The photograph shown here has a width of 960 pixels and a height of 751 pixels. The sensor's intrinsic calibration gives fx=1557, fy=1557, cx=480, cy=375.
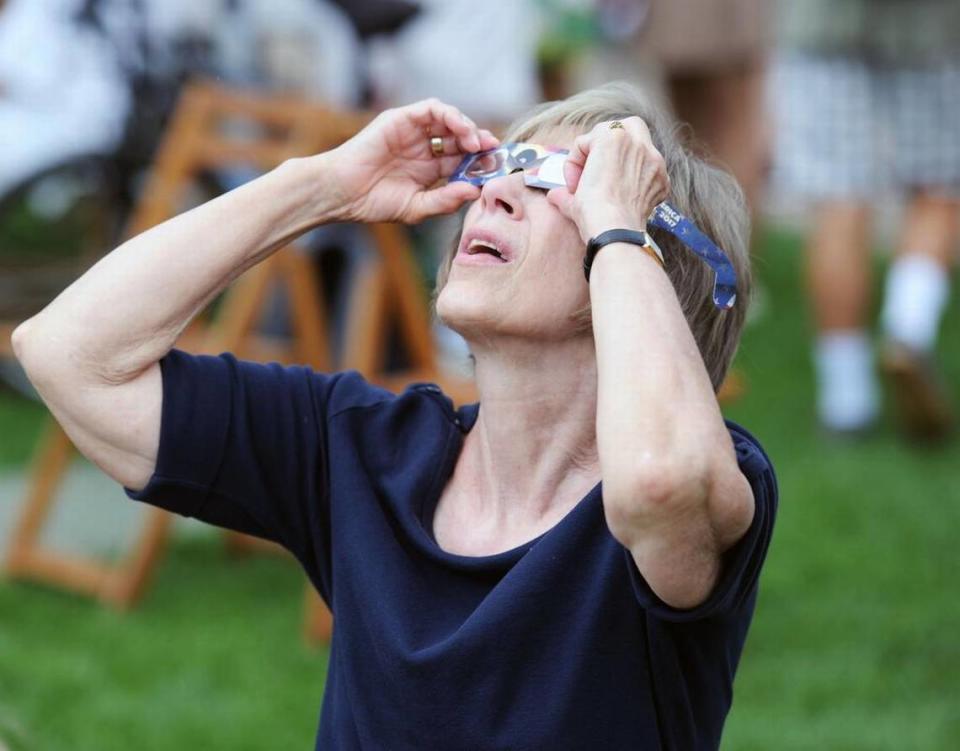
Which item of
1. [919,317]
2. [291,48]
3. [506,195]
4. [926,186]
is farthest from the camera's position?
[926,186]

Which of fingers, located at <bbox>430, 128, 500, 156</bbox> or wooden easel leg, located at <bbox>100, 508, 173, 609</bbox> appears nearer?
fingers, located at <bbox>430, 128, 500, 156</bbox>

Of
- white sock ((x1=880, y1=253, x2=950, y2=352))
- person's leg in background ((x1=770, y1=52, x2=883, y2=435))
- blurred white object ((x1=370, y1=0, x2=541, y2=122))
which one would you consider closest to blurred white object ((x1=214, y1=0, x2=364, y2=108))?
blurred white object ((x1=370, y1=0, x2=541, y2=122))

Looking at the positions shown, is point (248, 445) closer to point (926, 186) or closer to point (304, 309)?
point (304, 309)

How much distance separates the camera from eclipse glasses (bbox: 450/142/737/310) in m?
2.02

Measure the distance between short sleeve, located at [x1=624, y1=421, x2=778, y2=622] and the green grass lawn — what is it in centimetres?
118

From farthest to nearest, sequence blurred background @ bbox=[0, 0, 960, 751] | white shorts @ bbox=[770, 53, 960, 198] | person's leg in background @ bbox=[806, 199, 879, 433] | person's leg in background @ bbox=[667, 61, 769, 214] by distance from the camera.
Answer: person's leg in background @ bbox=[667, 61, 769, 214] → white shorts @ bbox=[770, 53, 960, 198] → person's leg in background @ bbox=[806, 199, 879, 433] → blurred background @ bbox=[0, 0, 960, 751]

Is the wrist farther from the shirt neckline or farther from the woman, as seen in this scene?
the shirt neckline

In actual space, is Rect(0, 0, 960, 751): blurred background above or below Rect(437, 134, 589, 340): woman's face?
below

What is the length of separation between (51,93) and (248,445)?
429 centimetres

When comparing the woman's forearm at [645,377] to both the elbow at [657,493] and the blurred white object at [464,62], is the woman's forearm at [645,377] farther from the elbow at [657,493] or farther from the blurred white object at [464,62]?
the blurred white object at [464,62]

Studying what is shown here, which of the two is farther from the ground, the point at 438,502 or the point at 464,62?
the point at 438,502

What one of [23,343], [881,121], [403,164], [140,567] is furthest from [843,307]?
[23,343]

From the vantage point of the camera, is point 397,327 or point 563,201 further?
point 397,327

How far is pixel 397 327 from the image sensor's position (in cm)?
512
